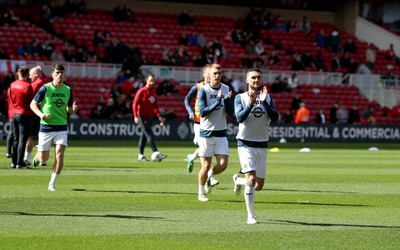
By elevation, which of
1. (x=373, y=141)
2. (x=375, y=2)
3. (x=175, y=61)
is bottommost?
(x=373, y=141)

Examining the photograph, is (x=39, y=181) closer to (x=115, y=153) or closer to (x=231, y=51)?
(x=115, y=153)

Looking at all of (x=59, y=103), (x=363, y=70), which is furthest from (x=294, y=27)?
(x=59, y=103)

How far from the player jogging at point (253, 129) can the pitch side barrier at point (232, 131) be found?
26.5 meters

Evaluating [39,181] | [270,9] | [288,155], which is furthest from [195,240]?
[270,9]

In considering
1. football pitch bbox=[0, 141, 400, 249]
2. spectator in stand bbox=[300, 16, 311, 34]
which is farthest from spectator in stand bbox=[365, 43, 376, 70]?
football pitch bbox=[0, 141, 400, 249]

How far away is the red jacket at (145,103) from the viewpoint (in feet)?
91.1

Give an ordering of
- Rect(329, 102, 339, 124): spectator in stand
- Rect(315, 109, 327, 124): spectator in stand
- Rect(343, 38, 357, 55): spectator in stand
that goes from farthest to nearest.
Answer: Rect(343, 38, 357, 55): spectator in stand → Rect(329, 102, 339, 124): spectator in stand → Rect(315, 109, 327, 124): spectator in stand

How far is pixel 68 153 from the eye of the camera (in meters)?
31.0

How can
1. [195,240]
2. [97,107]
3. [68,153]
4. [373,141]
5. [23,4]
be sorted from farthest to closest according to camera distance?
[23,4]
[373,141]
[97,107]
[68,153]
[195,240]

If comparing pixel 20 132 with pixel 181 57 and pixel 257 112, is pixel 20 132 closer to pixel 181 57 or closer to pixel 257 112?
pixel 257 112

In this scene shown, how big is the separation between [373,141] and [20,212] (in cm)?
3551

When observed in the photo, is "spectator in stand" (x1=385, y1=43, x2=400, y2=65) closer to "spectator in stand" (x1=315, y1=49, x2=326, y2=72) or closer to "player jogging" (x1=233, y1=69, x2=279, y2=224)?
"spectator in stand" (x1=315, y1=49, x2=326, y2=72)

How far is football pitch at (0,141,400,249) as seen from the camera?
475 inches

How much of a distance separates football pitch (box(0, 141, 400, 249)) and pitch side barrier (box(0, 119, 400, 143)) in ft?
49.2
